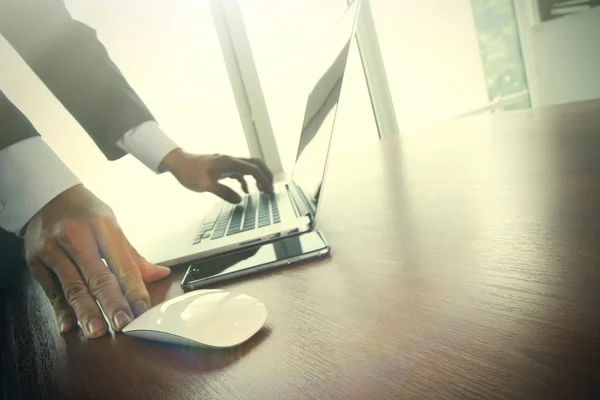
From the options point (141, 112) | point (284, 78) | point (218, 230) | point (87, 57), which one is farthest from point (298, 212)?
point (284, 78)

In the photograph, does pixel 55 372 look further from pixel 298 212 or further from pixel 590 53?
A: pixel 590 53

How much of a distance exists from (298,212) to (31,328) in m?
0.46

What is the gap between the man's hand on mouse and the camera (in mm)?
507

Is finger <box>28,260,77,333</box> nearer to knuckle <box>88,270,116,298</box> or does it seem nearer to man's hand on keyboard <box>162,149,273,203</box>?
knuckle <box>88,270,116,298</box>

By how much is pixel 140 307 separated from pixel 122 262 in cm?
8

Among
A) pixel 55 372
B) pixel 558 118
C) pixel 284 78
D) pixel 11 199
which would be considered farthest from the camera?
pixel 284 78

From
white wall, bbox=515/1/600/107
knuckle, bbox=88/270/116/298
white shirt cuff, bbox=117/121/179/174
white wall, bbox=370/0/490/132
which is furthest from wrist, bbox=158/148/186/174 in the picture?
white wall, bbox=515/1/600/107

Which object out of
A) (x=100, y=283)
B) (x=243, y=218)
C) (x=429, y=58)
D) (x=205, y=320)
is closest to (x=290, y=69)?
(x=429, y=58)

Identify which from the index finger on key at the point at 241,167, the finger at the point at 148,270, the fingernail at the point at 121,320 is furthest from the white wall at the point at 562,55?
the fingernail at the point at 121,320

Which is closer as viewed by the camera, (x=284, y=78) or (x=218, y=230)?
(x=218, y=230)

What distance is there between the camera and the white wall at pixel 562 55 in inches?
88.6

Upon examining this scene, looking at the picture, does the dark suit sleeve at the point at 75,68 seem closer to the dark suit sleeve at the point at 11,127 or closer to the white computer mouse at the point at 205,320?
the dark suit sleeve at the point at 11,127

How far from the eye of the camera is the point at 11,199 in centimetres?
78

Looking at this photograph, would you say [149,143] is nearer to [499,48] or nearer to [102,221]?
[102,221]
